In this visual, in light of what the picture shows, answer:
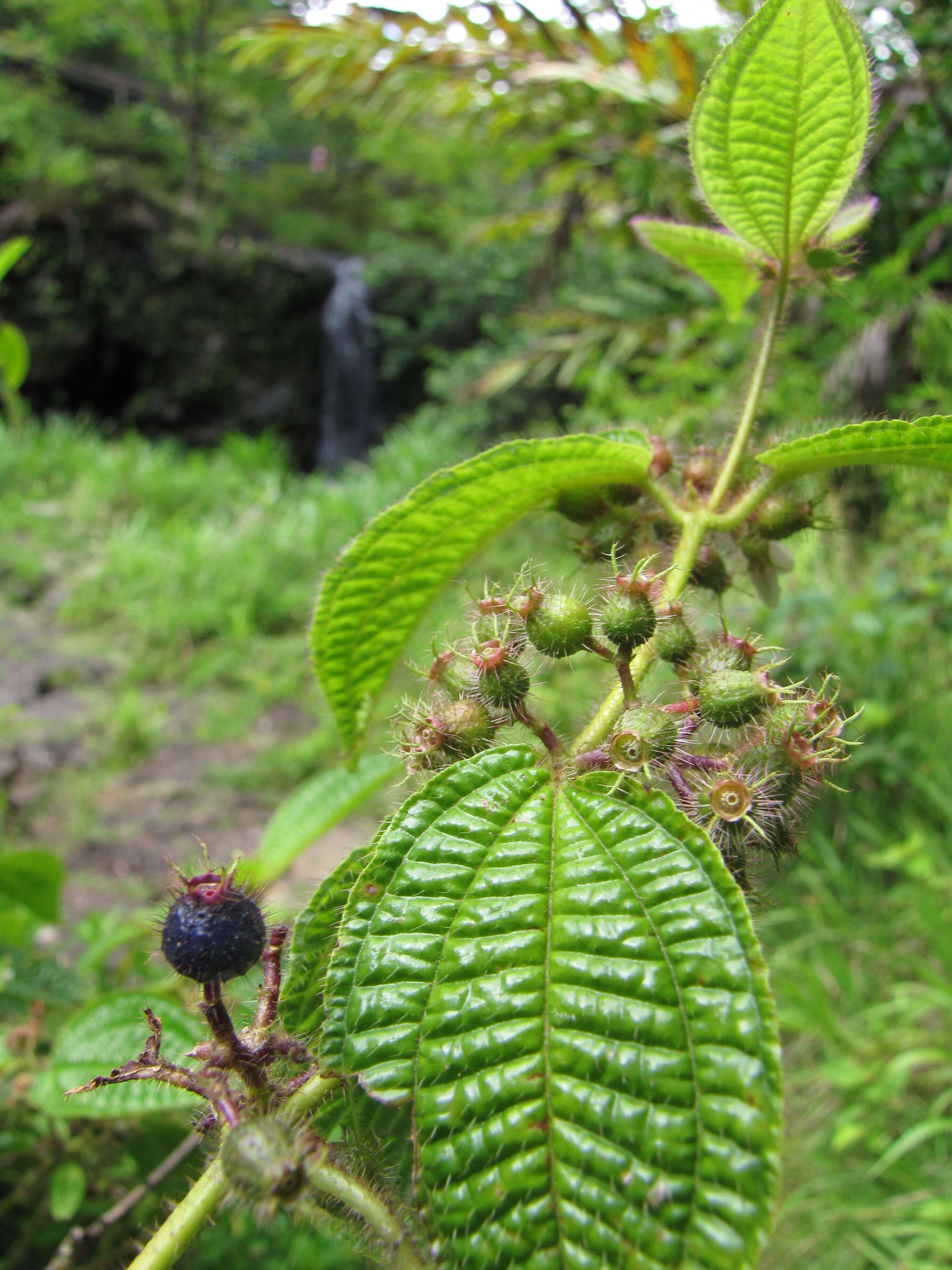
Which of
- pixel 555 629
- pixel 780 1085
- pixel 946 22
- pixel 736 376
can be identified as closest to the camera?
pixel 780 1085

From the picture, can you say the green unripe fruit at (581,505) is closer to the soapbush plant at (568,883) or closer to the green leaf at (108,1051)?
the soapbush plant at (568,883)

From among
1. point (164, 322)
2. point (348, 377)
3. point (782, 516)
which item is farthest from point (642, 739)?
point (348, 377)

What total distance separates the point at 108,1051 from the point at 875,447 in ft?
3.24

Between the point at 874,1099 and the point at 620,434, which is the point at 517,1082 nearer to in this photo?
the point at 620,434

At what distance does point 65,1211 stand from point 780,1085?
1094mm

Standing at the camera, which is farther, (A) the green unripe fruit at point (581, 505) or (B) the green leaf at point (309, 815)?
(B) the green leaf at point (309, 815)

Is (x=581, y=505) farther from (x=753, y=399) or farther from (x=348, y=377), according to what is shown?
(x=348, y=377)

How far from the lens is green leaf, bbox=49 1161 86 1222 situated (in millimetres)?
1096

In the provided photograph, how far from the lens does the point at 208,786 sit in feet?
13.7

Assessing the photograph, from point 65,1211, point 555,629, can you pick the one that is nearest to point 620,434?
point 555,629

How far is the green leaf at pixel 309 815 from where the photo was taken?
1.28 m

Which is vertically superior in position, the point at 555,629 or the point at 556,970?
the point at 555,629

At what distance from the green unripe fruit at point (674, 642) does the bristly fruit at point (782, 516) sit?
13cm

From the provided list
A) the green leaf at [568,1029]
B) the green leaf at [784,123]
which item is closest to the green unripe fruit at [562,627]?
the green leaf at [568,1029]
